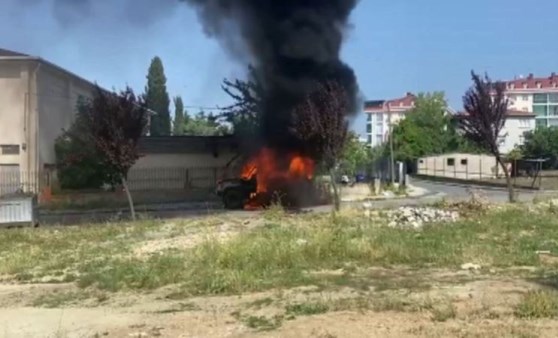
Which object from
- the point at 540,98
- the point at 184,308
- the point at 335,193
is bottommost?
the point at 184,308

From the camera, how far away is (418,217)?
72.7ft

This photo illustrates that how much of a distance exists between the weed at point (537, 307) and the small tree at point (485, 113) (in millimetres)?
25863

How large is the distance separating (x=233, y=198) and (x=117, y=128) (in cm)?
911

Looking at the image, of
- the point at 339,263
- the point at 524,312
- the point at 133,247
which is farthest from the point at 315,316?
the point at 133,247

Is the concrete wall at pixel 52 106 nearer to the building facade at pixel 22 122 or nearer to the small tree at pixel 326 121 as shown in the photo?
the building facade at pixel 22 122

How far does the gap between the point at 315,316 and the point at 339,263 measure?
538 centimetres

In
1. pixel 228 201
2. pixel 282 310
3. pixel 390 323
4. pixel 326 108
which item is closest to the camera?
pixel 390 323

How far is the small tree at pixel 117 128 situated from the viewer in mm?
29234

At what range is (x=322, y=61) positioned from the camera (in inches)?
1378

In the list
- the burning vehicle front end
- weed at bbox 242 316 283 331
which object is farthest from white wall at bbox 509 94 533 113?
weed at bbox 242 316 283 331

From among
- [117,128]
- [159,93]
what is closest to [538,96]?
[159,93]

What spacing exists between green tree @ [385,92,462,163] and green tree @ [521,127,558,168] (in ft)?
35.0

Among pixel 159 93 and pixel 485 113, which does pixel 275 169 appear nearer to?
pixel 485 113

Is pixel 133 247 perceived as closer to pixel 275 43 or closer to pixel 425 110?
pixel 275 43
